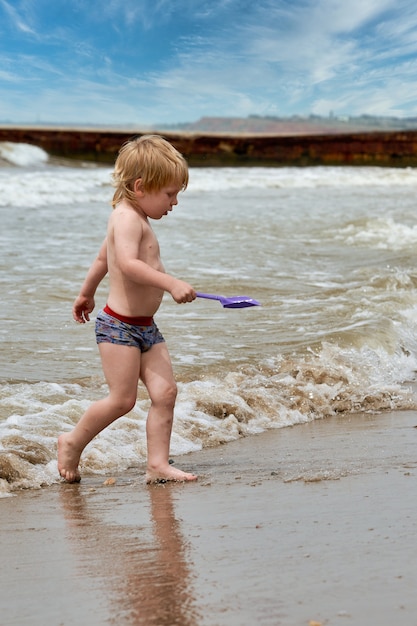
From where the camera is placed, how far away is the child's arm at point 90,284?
3178 mm

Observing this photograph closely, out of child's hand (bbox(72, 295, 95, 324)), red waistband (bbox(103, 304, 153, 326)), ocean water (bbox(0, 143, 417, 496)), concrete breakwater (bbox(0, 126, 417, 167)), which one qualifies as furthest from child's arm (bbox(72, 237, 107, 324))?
concrete breakwater (bbox(0, 126, 417, 167))

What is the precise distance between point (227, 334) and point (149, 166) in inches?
91.3

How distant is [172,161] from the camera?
9.74 ft

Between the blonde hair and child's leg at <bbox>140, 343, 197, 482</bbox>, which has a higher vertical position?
the blonde hair

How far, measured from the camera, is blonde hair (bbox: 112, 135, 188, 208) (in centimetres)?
295

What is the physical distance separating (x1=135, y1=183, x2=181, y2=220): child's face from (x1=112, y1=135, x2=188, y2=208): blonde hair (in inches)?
0.5

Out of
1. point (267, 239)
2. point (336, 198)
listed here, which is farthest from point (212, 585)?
point (336, 198)

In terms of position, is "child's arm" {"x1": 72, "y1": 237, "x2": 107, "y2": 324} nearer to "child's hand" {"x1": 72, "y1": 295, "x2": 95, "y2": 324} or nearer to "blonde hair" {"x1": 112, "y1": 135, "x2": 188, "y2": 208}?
"child's hand" {"x1": 72, "y1": 295, "x2": 95, "y2": 324}

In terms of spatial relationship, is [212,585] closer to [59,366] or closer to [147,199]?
[147,199]

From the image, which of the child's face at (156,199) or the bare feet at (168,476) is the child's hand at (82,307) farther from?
the bare feet at (168,476)

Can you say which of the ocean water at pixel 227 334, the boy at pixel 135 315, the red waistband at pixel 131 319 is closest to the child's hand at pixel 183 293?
the boy at pixel 135 315

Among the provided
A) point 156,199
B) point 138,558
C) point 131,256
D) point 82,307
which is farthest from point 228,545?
point 82,307

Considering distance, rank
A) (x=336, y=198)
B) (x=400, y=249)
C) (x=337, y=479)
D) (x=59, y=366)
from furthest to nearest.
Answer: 1. (x=336, y=198)
2. (x=400, y=249)
3. (x=59, y=366)
4. (x=337, y=479)

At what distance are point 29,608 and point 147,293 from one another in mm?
1416
